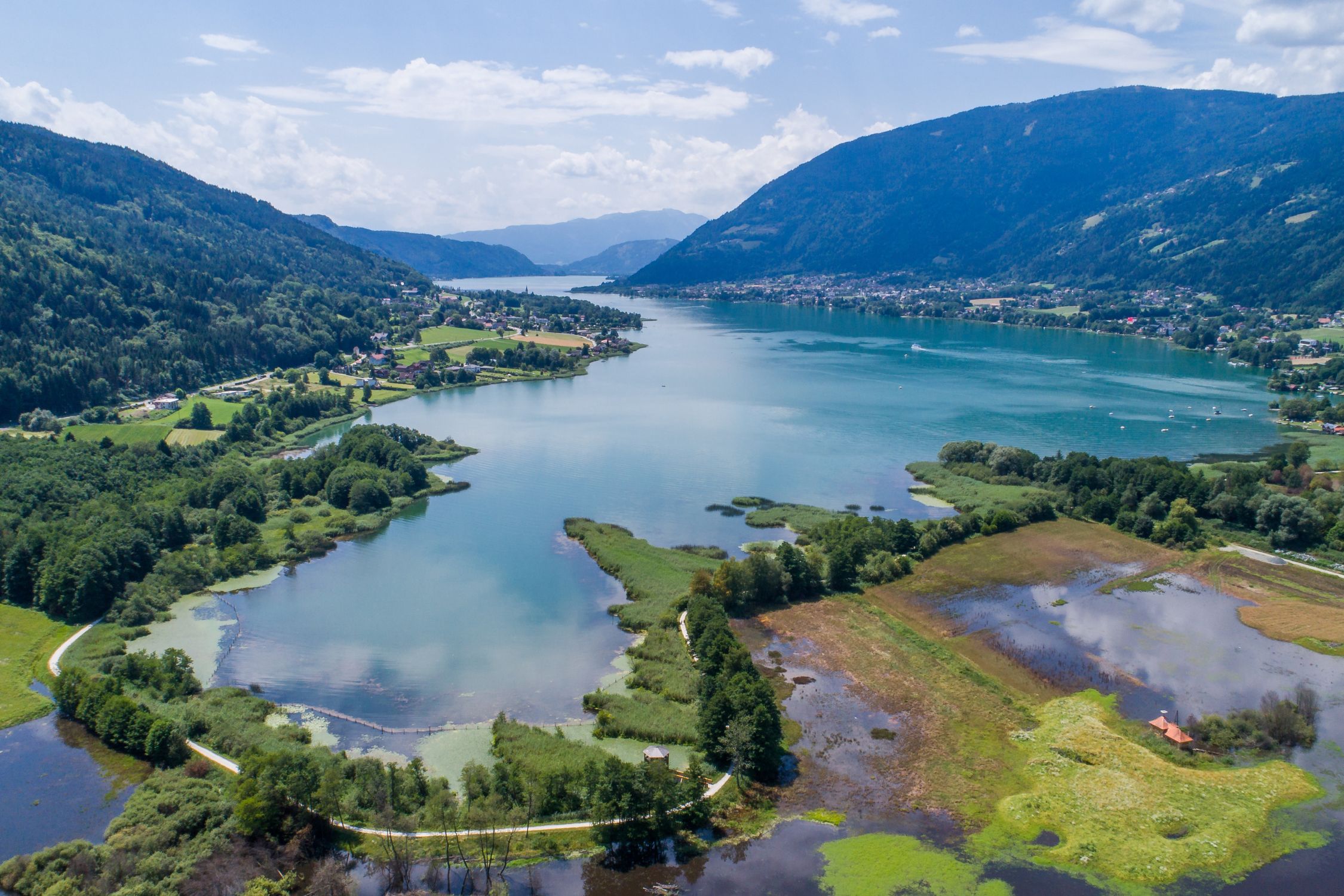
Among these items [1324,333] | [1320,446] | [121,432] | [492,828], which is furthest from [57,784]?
[1324,333]

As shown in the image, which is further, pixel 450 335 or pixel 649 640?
pixel 450 335

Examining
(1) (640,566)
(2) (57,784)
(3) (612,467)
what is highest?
(3) (612,467)

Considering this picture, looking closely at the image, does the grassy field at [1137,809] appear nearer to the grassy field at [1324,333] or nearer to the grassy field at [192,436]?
the grassy field at [192,436]

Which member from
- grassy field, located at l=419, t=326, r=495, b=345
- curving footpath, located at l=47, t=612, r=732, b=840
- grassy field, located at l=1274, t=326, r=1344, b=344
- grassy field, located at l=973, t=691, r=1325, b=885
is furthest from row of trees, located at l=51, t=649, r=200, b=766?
grassy field, located at l=1274, t=326, r=1344, b=344

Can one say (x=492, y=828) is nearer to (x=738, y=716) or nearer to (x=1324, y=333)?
(x=738, y=716)

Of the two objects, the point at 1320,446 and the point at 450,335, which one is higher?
the point at 450,335

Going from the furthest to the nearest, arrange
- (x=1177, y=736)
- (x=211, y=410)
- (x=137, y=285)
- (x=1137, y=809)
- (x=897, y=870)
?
(x=137, y=285)
(x=211, y=410)
(x=1177, y=736)
(x=1137, y=809)
(x=897, y=870)
